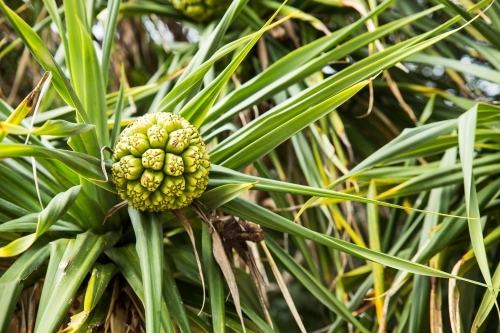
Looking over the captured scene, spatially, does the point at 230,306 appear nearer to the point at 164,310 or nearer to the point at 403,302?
the point at 164,310

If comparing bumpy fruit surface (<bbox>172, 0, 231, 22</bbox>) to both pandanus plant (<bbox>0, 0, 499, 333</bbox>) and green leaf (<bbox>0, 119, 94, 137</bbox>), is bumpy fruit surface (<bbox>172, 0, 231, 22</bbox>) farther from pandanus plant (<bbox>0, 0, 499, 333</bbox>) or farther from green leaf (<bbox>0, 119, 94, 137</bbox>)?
green leaf (<bbox>0, 119, 94, 137</bbox>)

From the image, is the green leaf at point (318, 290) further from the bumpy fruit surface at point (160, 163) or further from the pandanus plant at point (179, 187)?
the bumpy fruit surface at point (160, 163)

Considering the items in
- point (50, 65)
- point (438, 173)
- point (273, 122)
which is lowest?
point (438, 173)

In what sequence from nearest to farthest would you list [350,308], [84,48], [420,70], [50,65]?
[50,65] < [84,48] < [350,308] < [420,70]

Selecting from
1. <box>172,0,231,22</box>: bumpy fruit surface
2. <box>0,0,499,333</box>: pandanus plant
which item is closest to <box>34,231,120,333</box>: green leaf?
<box>0,0,499,333</box>: pandanus plant

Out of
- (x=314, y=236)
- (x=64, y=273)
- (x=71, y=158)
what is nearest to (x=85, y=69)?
(x=71, y=158)

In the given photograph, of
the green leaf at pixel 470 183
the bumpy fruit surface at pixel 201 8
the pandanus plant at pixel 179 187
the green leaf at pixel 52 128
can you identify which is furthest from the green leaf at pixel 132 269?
the bumpy fruit surface at pixel 201 8

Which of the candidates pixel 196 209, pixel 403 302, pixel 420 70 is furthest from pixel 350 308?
pixel 420 70

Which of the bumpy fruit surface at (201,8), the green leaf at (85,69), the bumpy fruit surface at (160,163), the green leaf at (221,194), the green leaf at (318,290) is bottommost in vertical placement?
the green leaf at (318,290)
